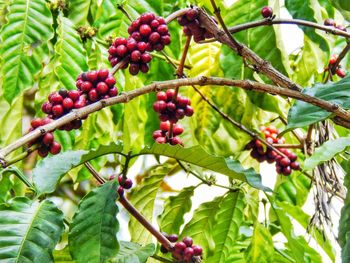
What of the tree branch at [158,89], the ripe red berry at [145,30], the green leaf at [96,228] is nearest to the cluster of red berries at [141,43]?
the ripe red berry at [145,30]

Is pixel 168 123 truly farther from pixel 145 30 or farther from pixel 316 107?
pixel 316 107

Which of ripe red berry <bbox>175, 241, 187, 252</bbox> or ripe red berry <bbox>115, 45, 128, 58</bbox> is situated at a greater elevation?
ripe red berry <bbox>115, 45, 128, 58</bbox>

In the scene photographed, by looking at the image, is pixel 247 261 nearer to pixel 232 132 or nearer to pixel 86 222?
pixel 232 132

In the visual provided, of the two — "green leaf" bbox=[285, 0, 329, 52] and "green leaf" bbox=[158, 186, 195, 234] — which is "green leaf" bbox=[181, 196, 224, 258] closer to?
"green leaf" bbox=[158, 186, 195, 234]

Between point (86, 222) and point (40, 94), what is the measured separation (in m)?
0.52

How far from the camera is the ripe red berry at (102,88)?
1025mm

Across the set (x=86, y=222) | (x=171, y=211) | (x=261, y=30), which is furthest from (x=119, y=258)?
(x=261, y=30)

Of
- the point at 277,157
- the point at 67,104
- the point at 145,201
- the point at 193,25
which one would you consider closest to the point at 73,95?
the point at 67,104

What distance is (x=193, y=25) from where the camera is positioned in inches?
45.7

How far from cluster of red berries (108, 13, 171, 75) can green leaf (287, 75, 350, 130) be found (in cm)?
24

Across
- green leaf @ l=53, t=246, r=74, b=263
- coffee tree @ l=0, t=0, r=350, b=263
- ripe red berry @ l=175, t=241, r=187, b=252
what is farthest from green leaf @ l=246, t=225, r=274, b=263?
green leaf @ l=53, t=246, r=74, b=263

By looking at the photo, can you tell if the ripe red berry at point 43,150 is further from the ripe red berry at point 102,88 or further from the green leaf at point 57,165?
the ripe red berry at point 102,88

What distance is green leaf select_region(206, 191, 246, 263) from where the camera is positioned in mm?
1430

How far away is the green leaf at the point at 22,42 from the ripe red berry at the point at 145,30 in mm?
294
